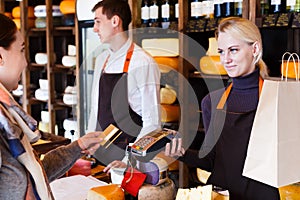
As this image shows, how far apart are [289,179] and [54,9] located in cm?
330

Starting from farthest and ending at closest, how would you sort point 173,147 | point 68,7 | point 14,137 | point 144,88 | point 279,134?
1. point 68,7
2. point 144,88
3. point 173,147
4. point 14,137
5. point 279,134

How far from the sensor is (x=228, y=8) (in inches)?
94.3

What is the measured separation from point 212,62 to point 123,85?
24.4 inches

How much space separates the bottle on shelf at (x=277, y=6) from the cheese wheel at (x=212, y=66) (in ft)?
1.34

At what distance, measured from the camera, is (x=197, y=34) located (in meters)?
2.71

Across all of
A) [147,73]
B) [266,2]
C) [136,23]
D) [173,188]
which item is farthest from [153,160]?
[136,23]

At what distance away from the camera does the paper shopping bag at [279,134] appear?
0.79m

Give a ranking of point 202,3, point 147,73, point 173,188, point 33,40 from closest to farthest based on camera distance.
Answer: point 173,188 < point 147,73 < point 202,3 < point 33,40

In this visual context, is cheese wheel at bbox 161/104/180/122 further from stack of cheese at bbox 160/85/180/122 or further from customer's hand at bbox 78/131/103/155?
customer's hand at bbox 78/131/103/155

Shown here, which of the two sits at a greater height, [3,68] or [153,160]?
[3,68]

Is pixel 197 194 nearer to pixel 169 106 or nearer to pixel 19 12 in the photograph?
pixel 169 106

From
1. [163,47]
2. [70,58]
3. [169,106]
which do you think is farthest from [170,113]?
[70,58]

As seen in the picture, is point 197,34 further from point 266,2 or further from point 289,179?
point 289,179

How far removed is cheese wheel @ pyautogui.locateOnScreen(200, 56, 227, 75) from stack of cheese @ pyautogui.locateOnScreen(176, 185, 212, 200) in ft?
4.45
